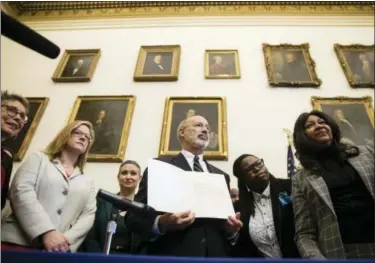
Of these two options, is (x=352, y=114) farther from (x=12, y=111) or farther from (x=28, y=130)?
(x=28, y=130)

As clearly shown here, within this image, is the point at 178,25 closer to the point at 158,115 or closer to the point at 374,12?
the point at 158,115

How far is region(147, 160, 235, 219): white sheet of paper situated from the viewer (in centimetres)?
149

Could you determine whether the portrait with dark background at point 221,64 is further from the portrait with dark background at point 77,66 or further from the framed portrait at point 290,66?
the portrait with dark background at point 77,66

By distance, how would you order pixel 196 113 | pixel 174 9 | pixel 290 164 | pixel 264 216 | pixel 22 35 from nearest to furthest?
pixel 22 35
pixel 264 216
pixel 290 164
pixel 196 113
pixel 174 9

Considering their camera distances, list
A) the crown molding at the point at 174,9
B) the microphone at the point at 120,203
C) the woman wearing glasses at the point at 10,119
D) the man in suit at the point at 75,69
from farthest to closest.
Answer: the crown molding at the point at 174,9
the man in suit at the point at 75,69
the woman wearing glasses at the point at 10,119
the microphone at the point at 120,203

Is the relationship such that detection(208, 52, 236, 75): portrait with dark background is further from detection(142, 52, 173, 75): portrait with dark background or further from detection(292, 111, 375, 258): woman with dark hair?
detection(292, 111, 375, 258): woman with dark hair

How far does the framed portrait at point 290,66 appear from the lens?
4180mm

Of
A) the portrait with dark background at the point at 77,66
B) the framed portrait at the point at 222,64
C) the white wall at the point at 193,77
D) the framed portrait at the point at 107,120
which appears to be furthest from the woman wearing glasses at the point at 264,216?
the portrait with dark background at the point at 77,66

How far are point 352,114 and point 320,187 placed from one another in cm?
263

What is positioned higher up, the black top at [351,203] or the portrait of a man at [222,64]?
the portrait of a man at [222,64]

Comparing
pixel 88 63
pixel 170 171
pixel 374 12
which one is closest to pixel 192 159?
pixel 170 171

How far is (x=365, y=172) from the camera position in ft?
5.35

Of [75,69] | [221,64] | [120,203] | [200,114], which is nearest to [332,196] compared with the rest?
[120,203]

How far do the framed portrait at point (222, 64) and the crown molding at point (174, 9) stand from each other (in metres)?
1.05
